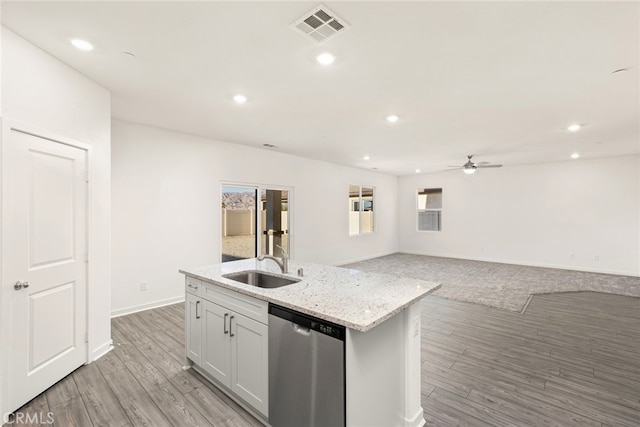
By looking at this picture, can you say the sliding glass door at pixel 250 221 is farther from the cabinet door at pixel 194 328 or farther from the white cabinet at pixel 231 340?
the white cabinet at pixel 231 340

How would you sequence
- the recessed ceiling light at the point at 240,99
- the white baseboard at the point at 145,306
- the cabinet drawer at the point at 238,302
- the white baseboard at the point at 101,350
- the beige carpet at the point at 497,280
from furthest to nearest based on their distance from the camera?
A: the beige carpet at the point at 497,280 < the white baseboard at the point at 145,306 < the recessed ceiling light at the point at 240,99 < the white baseboard at the point at 101,350 < the cabinet drawer at the point at 238,302

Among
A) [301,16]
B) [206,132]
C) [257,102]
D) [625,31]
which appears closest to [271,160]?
[206,132]

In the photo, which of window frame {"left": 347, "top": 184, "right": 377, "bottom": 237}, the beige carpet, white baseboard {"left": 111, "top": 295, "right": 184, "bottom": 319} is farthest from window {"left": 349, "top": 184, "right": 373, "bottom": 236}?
white baseboard {"left": 111, "top": 295, "right": 184, "bottom": 319}

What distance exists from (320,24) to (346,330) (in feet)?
6.36

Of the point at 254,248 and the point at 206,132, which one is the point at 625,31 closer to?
the point at 206,132

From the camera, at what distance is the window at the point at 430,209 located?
30.2 feet

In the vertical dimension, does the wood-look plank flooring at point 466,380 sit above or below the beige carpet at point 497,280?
below

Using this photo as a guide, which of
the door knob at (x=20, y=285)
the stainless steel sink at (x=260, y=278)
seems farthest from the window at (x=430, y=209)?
the door knob at (x=20, y=285)

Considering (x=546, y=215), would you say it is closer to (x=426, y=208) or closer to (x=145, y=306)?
(x=426, y=208)

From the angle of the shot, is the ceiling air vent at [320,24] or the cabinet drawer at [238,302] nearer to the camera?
the ceiling air vent at [320,24]

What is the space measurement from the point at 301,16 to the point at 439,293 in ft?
15.5

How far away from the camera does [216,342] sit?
2.31 meters

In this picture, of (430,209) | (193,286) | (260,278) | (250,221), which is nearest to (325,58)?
(260,278)

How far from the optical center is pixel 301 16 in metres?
1.88
